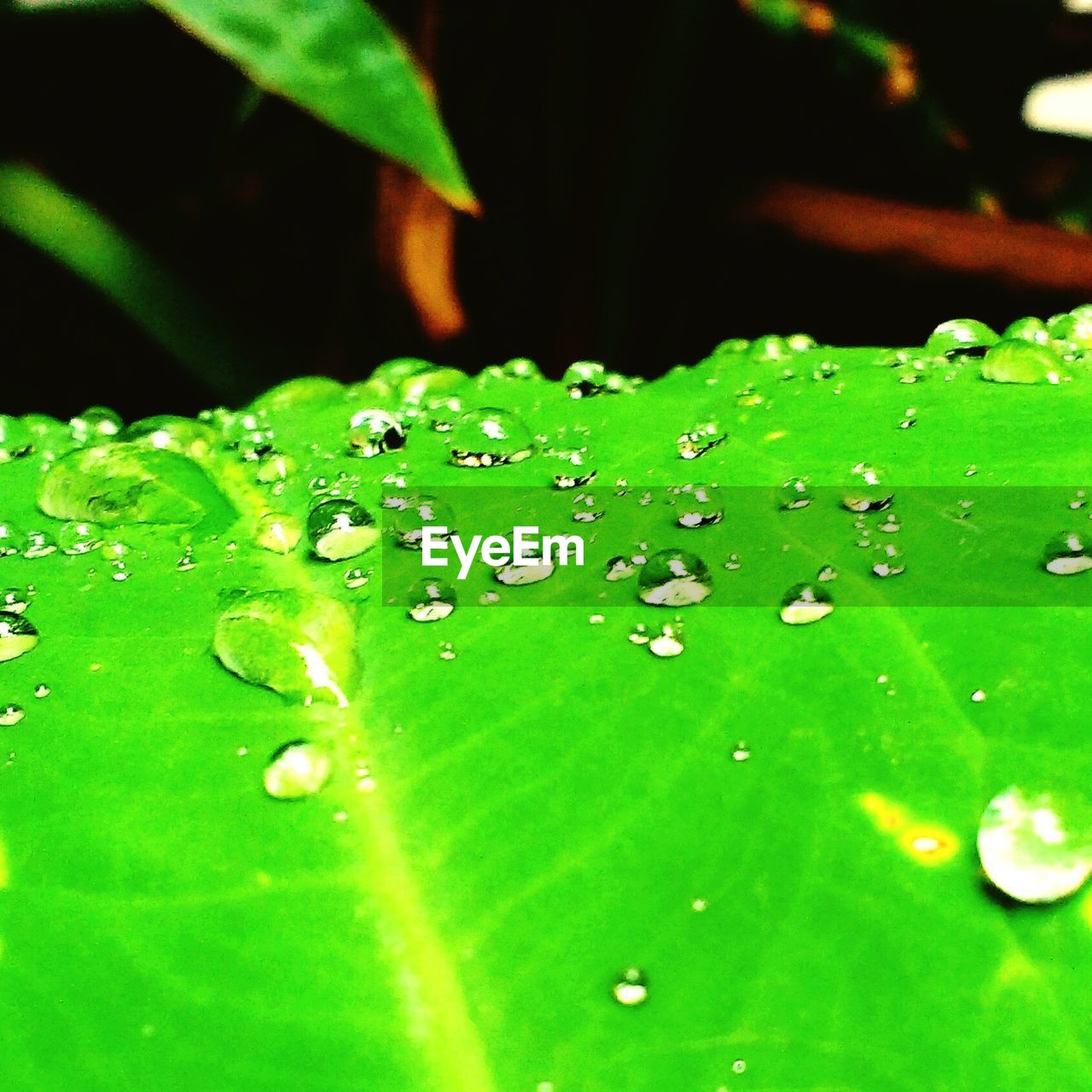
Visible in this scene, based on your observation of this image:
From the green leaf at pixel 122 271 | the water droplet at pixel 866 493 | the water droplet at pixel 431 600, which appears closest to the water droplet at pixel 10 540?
the water droplet at pixel 431 600

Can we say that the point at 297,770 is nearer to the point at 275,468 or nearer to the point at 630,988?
the point at 630,988

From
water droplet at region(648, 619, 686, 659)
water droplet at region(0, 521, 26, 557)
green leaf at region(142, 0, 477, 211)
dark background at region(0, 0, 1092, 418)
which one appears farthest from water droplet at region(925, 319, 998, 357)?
dark background at region(0, 0, 1092, 418)

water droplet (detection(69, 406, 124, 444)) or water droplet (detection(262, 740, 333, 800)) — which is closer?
water droplet (detection(262, 740, 333, 800))

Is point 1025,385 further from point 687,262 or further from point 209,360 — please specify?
point 687,262

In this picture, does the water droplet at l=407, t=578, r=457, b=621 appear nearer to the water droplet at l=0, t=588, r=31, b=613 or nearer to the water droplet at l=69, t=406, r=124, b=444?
the water droplet at l=0, t=588, r=31, b=613

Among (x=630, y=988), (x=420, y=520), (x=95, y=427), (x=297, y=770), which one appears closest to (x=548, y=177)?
(x=95, y=427)

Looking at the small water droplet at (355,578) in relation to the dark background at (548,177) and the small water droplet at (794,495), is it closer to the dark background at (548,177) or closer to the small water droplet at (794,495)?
the small water droplet at (794,495)
